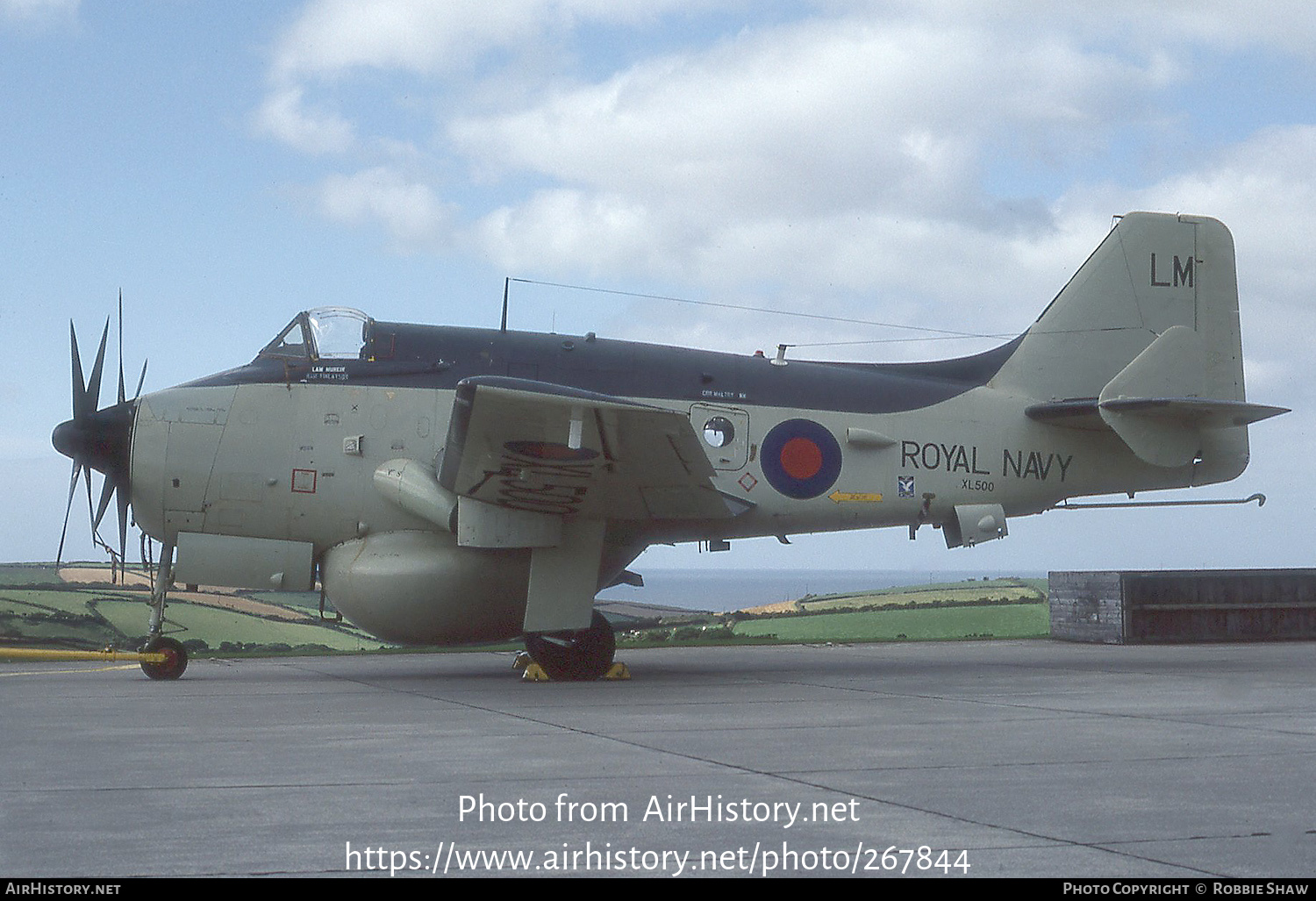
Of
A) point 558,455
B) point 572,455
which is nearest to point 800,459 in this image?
point 572,455

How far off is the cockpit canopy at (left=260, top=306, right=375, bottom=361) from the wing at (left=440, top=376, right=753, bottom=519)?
2152 millimetres

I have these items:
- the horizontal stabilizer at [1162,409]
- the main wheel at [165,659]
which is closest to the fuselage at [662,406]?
the horizontal stabilizer at [1162,409]

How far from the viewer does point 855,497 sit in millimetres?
15141

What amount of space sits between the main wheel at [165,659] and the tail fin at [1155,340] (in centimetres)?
1080

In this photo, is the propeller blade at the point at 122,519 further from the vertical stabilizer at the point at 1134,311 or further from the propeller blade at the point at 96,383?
the vertical stabilizer at the point at 1134,311

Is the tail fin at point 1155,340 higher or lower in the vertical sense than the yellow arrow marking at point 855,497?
higher

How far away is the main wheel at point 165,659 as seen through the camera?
1361cm

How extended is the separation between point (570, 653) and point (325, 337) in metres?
4.70

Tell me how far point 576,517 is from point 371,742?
5664 mm

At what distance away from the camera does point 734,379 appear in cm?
1499

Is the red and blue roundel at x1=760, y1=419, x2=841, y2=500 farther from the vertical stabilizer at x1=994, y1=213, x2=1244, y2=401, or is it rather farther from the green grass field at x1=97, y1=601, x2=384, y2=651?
the green grass field at x1=97, y1=601, x2=384, y2=651

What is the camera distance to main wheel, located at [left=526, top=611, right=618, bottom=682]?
14.0m

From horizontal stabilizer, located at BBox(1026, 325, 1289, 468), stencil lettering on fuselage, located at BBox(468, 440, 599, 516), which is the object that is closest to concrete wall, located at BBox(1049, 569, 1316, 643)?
horizontal stabilizer, located at BBox(1026, 325, 1289, 468)

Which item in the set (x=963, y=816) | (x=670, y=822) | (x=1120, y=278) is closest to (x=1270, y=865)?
(x=963, y=816)
